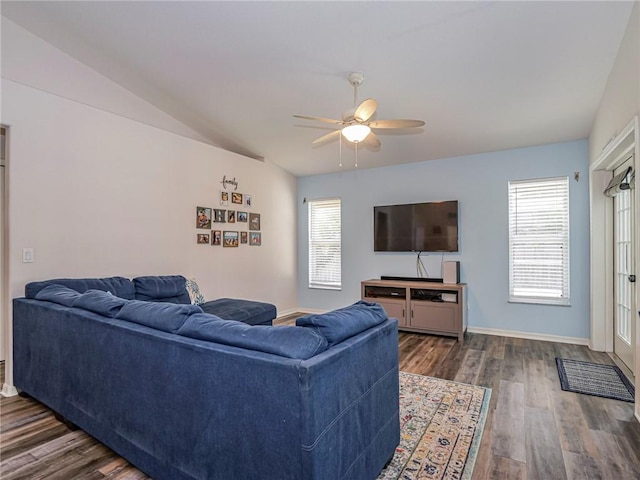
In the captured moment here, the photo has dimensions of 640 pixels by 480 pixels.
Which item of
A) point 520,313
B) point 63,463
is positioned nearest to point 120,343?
point 63,463

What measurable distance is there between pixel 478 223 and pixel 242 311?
3365 millimetres

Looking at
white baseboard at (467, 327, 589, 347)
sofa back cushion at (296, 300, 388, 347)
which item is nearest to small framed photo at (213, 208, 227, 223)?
sofa back cushion at (296, 300, 388, 347)

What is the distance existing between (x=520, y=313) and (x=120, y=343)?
4615 millimetres

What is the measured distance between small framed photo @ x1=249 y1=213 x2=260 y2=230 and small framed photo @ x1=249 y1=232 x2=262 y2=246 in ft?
0.30

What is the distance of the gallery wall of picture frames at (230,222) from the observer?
15.4 ft

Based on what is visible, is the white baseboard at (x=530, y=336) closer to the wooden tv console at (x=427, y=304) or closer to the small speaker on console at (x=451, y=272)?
the wooden tv console at (x=427, y=304)

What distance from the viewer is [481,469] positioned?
76.4 inches

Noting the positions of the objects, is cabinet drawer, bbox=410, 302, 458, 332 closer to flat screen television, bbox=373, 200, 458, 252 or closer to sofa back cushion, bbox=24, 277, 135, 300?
flat screen television, bbox=373, 200, 458, 252

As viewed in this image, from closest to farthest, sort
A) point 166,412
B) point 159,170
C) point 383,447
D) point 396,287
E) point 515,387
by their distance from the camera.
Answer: point 166,412, point 383,447, point 515,387, point 159,170, point 396,287

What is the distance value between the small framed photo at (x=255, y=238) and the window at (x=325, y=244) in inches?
45.7

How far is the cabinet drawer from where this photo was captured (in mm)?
4543

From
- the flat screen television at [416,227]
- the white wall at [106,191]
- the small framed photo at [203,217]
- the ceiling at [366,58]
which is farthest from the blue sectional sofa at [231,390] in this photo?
the flat screen television at [416,227]

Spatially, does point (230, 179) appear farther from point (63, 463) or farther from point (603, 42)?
point (603, 42)

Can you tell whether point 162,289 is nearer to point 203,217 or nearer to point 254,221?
point 203,217
